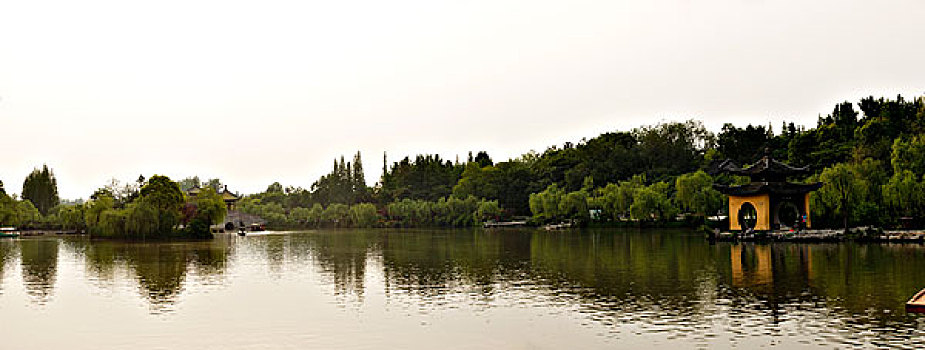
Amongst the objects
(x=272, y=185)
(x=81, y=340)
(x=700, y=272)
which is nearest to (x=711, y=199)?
(x=700, y=272)

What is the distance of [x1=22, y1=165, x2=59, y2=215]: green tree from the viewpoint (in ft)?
311

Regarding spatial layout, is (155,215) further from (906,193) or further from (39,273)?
(906,193)

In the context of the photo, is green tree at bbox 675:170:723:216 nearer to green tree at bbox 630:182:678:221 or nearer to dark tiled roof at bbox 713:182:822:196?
green tree at bbox 630:182:678:221

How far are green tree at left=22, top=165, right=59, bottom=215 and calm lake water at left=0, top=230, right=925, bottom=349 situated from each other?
73.1m

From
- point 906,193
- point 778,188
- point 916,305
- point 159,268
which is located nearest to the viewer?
point 916,305

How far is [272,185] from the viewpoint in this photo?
487 feet

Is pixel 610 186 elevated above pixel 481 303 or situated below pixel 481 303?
above

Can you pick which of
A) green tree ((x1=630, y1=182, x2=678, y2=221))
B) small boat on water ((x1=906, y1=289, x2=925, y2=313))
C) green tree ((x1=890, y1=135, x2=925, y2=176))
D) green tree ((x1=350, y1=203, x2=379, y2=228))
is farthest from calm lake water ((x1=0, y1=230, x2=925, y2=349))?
green tree ((x1=350, y1=203, x2=379, y2=228))

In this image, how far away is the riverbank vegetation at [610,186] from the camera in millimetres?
39594

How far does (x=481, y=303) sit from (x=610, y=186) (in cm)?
5566

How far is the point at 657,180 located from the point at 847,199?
3582 cm

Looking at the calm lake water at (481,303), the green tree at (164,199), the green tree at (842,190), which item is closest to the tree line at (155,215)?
the green tree at (164,199)

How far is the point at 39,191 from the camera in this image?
312 ft

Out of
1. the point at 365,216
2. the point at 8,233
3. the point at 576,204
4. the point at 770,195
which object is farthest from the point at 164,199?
the point at 770,195
